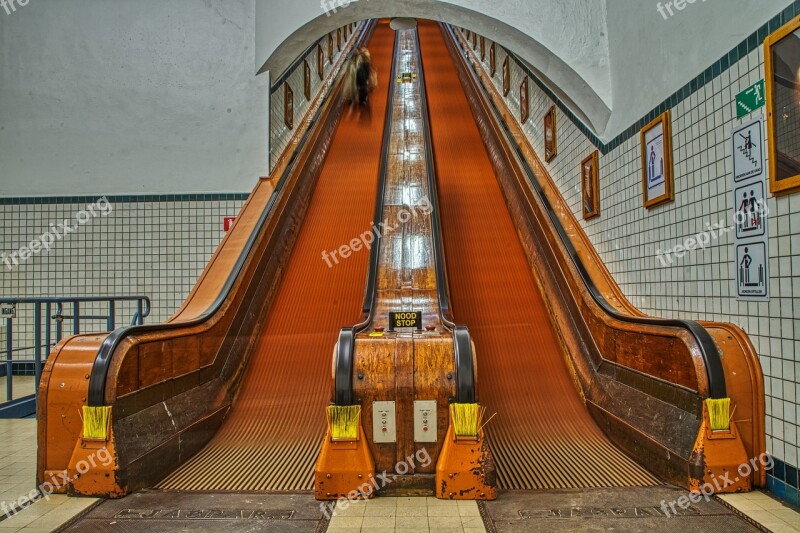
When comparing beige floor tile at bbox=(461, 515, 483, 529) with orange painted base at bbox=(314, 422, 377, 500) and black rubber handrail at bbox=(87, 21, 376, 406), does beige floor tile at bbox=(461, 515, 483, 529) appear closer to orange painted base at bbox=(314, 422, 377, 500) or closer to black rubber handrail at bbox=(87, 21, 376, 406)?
orange painted base at bbox=(314, 422, 377, 500)

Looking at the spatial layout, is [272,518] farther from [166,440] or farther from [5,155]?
[5,155]

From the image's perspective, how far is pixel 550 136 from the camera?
18.8ft

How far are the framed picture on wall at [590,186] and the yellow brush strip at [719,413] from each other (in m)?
2.33

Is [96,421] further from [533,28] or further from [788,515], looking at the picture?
[533,28]

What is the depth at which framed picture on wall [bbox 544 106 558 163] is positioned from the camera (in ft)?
18.3

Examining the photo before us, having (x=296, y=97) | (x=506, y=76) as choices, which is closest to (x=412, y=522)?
(x=296, y=97)

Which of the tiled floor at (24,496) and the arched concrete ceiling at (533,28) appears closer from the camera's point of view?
the tiled floor at (24,496)

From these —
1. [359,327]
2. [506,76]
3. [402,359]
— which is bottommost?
[402,359]

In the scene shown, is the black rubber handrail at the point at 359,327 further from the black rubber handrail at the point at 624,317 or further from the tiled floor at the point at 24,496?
the black rubber handrail at the point at 624,317

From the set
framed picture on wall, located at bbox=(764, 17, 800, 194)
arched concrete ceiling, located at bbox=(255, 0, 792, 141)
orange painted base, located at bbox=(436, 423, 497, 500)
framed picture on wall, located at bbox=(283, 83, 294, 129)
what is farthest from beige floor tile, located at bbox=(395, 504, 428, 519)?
framed picture on wall, located at bbox=(283, 83, 294, 129)

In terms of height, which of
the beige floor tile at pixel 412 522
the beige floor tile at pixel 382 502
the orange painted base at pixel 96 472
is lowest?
→ the beige floor tile at pixel 382 502

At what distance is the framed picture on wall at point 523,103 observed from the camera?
21.6ft

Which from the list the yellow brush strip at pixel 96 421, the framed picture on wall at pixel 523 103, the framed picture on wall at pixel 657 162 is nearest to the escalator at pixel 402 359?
the yellow brush strip at pixel 96 421

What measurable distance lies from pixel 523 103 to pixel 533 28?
2314 mm
